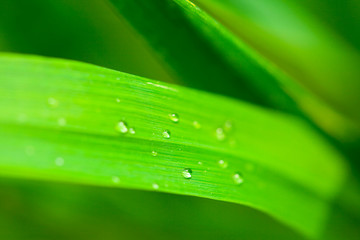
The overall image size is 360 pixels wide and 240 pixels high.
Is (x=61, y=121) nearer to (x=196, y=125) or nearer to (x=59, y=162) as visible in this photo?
(x=59, y=162)

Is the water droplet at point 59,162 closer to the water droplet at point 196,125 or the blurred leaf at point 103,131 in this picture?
the blurred leaf at point 103,131

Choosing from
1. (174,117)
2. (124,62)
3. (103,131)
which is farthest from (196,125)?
(124,62)

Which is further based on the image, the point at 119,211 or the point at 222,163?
the point at 119,211

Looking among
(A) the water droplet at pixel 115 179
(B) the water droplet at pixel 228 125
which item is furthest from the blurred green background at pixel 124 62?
(A) the water droplet at pixel 115 179

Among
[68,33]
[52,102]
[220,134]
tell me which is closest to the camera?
A: [52,102]

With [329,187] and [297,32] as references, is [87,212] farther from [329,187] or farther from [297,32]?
[297,32]

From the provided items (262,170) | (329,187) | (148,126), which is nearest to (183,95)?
(148,126)
